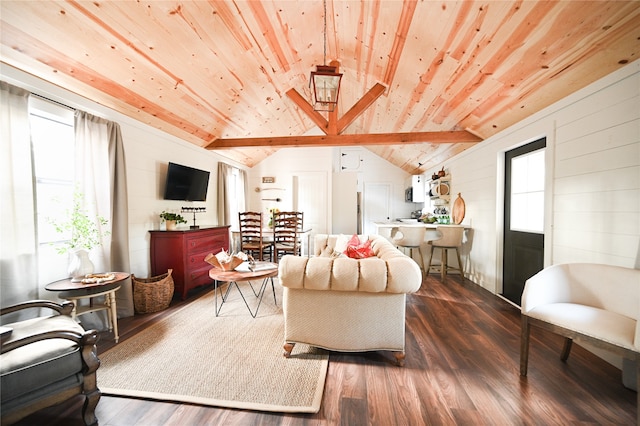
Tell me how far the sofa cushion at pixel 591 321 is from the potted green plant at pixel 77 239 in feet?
11.7

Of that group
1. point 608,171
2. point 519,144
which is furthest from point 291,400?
point 519,144

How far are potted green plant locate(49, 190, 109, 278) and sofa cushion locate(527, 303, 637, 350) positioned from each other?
3571 millimetres

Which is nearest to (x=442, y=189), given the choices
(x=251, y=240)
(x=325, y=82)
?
(x=325, y=82)

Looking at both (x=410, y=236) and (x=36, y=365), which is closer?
(x=36, y=365)

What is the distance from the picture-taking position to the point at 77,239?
215cm

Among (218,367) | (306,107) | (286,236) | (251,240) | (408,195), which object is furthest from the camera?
(408,195)

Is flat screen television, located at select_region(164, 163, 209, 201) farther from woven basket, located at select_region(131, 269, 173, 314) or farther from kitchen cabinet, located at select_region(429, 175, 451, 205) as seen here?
kitchen cabinet, located at select_region(429, 175, 451, 205)

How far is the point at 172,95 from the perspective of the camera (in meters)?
2.82

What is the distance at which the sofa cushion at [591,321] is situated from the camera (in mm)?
1322

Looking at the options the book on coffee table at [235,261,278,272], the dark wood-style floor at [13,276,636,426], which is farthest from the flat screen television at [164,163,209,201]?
the dark wood-style floor at [13,276,636,426]

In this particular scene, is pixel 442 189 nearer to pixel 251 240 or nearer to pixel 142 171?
pixel 251 240

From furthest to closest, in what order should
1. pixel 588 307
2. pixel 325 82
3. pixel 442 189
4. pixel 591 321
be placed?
1. pixel 442 189
2. pixel 325 82
3. pixel 588 307
4. pixel 591 321

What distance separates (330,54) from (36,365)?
3914 mm

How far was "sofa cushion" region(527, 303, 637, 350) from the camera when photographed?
4.34 ft
